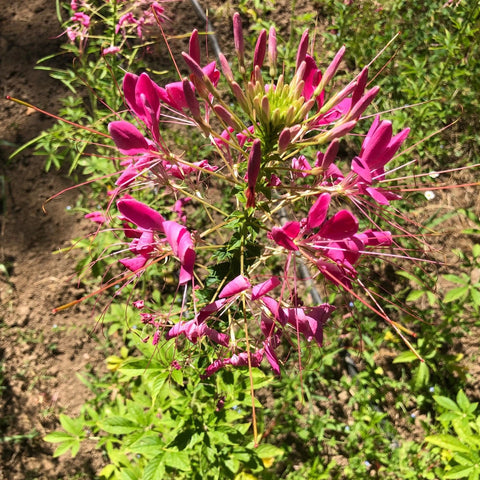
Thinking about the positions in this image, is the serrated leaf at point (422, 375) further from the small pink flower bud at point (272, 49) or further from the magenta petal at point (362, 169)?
the small pink flower bud at point (272, 49)

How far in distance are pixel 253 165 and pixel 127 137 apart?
38 centimetres

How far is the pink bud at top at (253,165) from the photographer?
3.17 feet

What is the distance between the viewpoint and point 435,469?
7.55ft

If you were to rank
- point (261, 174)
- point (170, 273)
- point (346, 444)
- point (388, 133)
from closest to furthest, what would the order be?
point (388, 133), point (261, 174), point (346, 444), point (170, 273)

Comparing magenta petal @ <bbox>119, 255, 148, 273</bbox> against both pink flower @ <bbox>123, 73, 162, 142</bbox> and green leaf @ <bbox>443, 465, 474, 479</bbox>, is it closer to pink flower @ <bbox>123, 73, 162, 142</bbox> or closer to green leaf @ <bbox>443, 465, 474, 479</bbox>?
pink flower @ <bbox>123, 73, 162, 142</bbox>

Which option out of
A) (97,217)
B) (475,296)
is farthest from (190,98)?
(475,296)

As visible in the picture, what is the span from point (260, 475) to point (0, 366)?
73.9 inches

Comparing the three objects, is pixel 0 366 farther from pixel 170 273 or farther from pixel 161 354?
pixel 161 354

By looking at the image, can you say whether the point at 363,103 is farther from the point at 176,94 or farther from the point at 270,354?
the point at 270,354

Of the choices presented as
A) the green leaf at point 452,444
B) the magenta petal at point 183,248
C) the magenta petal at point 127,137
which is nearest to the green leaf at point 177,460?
the magenta petal at point 183,248

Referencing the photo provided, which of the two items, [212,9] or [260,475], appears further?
[212,9]

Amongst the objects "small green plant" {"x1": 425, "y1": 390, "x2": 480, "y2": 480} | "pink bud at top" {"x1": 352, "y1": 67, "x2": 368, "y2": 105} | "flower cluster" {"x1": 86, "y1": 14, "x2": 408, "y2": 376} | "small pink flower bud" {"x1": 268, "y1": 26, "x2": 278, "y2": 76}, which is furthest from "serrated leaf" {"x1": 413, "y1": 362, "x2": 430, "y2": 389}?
"small pink flower bud" {"x1": 268, "y1": 26, "x2": 278, "y2": 76}

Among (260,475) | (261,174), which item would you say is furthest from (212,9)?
(260,475)

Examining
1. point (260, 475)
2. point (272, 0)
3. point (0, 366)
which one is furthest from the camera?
point (272, 0)
